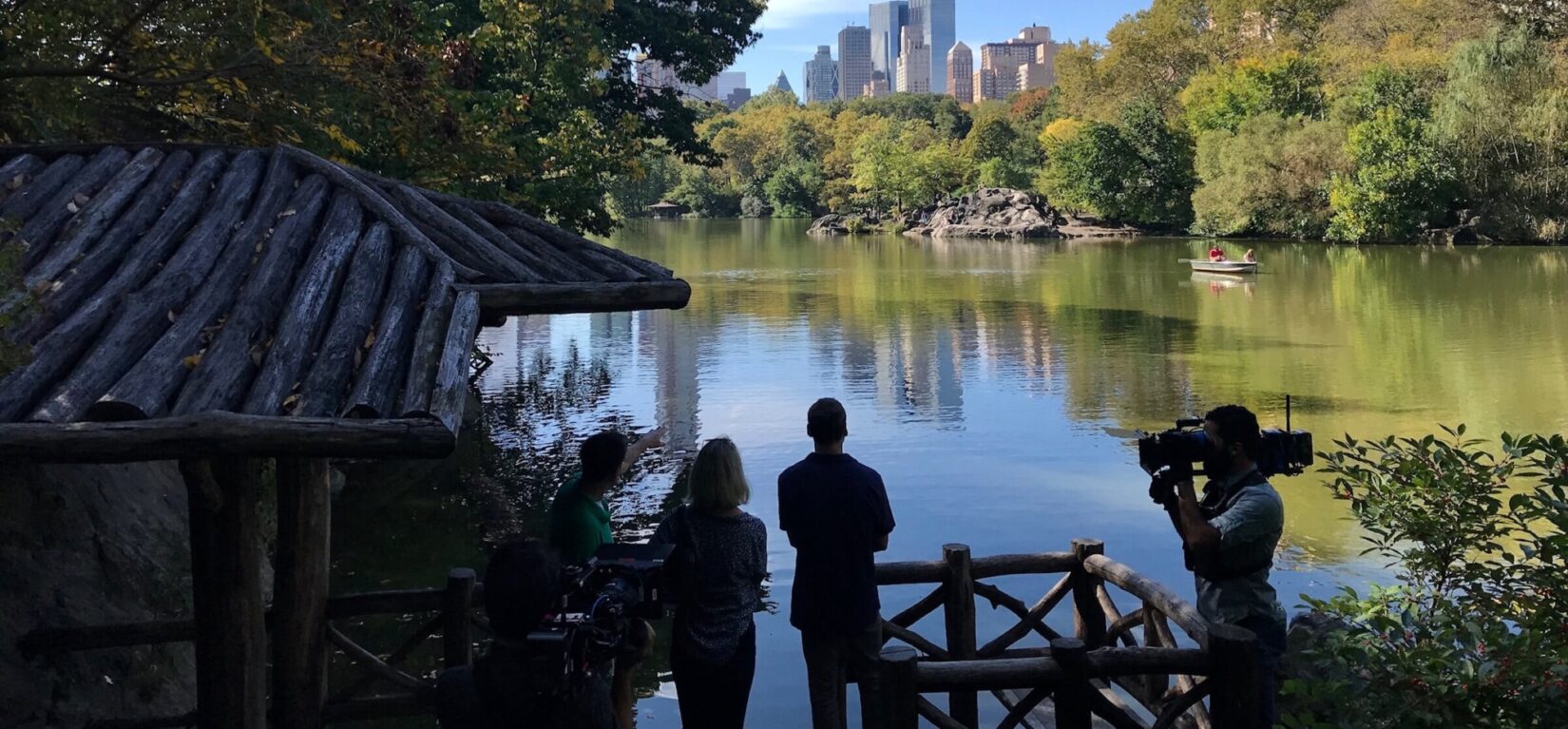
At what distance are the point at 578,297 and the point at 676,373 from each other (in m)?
16.5

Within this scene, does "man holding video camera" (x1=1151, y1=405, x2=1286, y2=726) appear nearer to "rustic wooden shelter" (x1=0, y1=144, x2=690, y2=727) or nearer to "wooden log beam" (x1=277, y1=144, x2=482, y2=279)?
"rustic wooden shelter" (x1=0, y1=144, x2=690, y2=727)

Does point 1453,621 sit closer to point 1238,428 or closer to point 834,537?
point 1238,428

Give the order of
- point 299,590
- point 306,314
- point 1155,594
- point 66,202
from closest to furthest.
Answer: point 306,314 < point 299,590 < point 1155,594 < point 66,202

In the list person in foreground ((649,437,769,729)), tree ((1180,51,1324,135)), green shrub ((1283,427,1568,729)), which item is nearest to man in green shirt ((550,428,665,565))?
person in foreground ((649,437,769,729))

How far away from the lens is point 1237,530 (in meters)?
4.93

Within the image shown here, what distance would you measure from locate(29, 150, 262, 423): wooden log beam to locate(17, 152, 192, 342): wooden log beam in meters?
0.21

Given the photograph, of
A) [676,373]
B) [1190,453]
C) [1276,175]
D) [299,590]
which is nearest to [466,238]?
[299,590]

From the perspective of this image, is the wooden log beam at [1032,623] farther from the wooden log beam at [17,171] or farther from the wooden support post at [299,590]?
the wooden log beam at [17,171]

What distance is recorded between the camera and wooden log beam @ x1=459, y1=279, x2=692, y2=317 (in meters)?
5.75

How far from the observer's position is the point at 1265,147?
5394 centimetres

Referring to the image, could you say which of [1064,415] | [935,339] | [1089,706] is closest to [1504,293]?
[935,339]

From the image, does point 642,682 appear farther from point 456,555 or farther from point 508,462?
point 508,462

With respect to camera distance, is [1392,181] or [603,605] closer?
[603,605]

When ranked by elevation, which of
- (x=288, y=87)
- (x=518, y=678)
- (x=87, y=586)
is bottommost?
(x=87, y=586)
